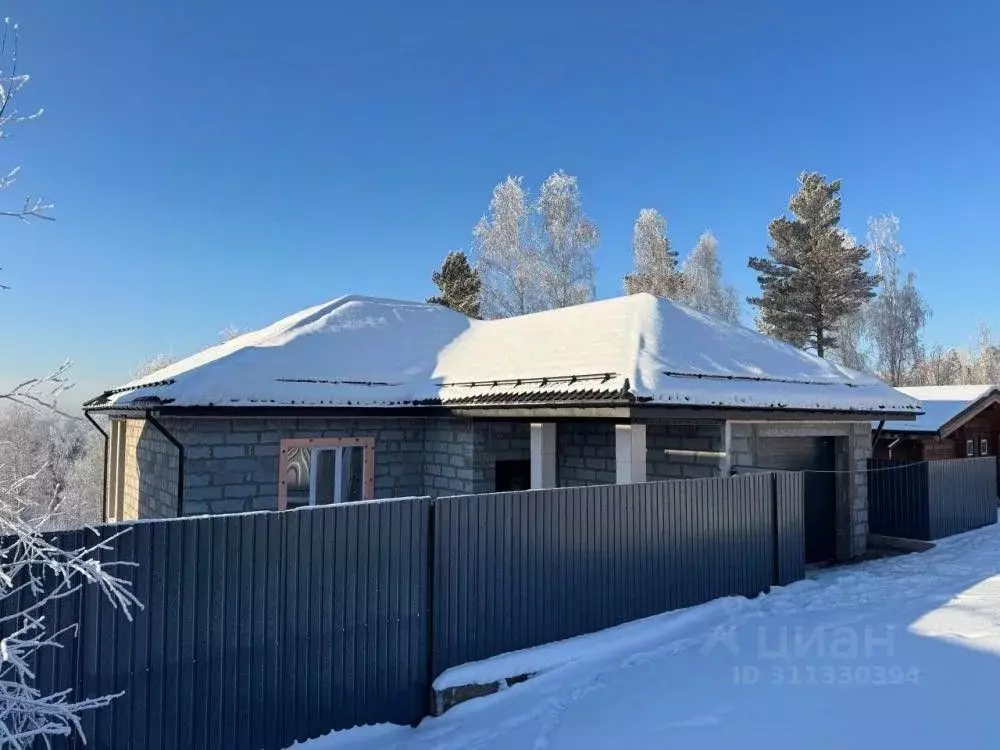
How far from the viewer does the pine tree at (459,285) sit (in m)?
28.7

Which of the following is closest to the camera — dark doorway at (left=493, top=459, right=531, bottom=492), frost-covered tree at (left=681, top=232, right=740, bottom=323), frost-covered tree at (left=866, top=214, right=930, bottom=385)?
dark doorway at (left=493, top=459, right=531, bottom=492)

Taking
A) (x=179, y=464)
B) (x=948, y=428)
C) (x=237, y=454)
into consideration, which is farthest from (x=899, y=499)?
(x=179, y=464)

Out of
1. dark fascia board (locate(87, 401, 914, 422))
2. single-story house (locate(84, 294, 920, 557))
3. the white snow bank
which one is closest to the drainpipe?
single-story house (locate(84, 294, 920, 557))

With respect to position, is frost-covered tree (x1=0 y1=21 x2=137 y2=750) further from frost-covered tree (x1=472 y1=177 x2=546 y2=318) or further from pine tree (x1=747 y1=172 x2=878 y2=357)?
pine tree (x1=747 y1=172 x2=878 y2=357)

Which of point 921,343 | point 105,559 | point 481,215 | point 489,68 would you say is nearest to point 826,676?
point 105,559

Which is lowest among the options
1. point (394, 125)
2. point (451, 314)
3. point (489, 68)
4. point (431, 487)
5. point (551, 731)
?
point (551, 731)

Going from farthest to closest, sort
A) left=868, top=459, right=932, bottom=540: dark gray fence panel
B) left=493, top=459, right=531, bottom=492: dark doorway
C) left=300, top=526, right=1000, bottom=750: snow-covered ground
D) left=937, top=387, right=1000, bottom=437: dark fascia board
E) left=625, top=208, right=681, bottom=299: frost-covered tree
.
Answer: left=625, top=208, right=681, bottom=299: frost-covered tree
left=937, top=387, right=1000, bottom=437: dark fascia board
left=868, top=459, right=932, bottom=540: dark gray fence panel
left=493, top=459, right=531, bottom=492: dark doorway
left=300, top=526, right=1000, bottom=750: snow-covered ground

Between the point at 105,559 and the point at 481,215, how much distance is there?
27967mm

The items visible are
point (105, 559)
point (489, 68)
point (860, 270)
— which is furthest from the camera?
point (860, 270)

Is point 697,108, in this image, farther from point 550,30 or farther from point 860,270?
point 860,270

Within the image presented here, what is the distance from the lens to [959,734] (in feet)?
13.2

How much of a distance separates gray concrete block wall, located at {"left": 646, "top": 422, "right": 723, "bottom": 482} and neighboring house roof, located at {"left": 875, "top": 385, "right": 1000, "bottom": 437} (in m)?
9.53

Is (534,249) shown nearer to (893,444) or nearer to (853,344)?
(893,444)

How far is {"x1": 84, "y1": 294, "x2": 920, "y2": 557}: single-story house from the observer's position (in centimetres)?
866
